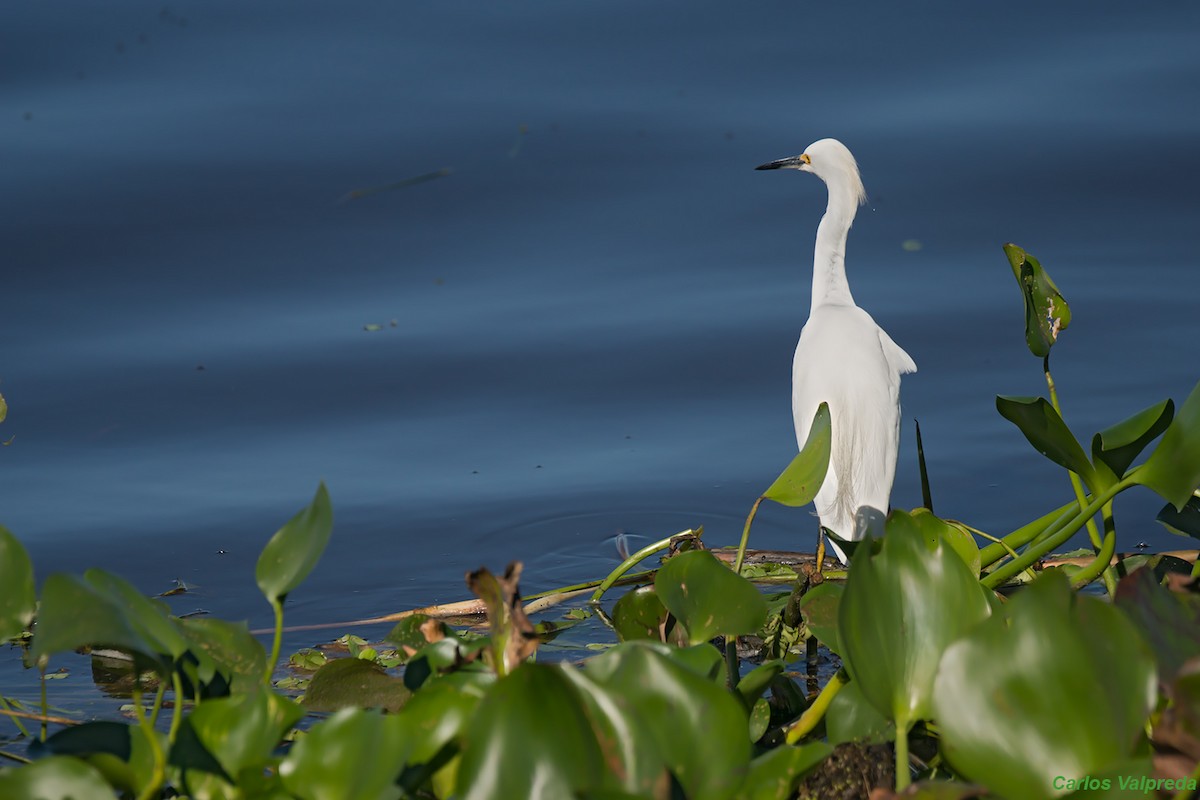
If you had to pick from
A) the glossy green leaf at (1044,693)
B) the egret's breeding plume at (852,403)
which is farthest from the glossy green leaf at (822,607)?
the egret's breeding plume at (852,403)

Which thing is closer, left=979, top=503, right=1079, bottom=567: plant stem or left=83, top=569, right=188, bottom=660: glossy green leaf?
left=83, top=569, right=188, bottom=660: glossy green leaf

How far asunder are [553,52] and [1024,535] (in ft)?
12.1

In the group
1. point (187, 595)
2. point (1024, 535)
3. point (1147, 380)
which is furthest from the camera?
point (1147, 380)

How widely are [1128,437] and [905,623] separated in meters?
0.54

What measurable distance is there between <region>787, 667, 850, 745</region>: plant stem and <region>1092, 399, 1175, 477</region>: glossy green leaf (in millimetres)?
409

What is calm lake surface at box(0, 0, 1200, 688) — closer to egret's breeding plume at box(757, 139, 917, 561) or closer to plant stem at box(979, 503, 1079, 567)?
egret's breeding plume at box(757, 139, 917, 561)

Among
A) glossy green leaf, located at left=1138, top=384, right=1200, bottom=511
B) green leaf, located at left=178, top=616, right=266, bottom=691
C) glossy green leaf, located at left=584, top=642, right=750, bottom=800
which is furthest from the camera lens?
glossy green leaf, located at left=1138, top=384, right=1200, bottom=511

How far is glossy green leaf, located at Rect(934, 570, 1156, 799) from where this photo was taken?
1.08 meters

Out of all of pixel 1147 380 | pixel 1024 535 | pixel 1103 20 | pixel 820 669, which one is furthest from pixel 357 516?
pixel 1103 20

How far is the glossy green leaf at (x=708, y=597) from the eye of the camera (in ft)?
5.29

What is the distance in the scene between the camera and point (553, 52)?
209 inches

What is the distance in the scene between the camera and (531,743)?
40.9 inches

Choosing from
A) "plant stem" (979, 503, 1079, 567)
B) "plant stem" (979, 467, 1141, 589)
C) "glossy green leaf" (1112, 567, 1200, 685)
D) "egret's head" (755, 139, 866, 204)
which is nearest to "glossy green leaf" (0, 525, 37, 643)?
"glossy green leaf" (1112, 567, 1200, 685)

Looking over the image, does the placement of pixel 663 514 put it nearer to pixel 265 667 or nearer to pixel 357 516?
pixel 357 516
